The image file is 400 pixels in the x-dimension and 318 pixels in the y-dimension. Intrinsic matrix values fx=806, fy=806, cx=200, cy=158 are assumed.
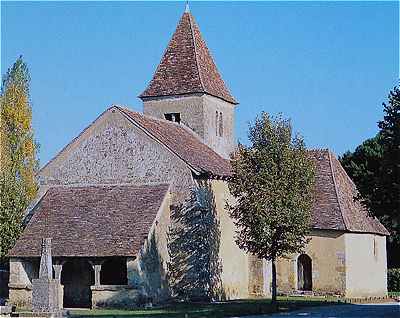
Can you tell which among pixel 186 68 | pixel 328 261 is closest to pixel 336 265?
pixel 328 261

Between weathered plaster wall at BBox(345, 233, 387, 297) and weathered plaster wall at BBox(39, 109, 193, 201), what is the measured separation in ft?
37.6

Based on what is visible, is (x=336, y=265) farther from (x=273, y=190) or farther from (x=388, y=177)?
(x=388, y=177)

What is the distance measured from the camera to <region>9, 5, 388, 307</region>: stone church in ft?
128

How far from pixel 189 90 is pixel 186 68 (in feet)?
Answer: 5.52

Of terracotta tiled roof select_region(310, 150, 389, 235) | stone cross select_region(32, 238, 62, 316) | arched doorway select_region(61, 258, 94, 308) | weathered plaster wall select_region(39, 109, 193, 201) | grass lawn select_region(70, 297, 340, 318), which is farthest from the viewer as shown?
terracotta tiled roof select_region(310, 150, 389, 235)

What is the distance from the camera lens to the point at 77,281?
41656 millimetres

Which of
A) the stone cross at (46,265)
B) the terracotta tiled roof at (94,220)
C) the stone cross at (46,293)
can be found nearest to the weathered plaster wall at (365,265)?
the terracotta tiled roof at (94,220)

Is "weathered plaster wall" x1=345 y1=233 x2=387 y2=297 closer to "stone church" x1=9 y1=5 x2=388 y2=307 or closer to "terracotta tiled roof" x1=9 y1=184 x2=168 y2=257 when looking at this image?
"stone church" x1=9 y1=5 x2=388 y2=307

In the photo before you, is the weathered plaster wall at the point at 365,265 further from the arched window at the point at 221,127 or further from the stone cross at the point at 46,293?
the stone cross at the point at 46,293

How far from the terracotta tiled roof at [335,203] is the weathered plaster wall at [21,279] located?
1590cm

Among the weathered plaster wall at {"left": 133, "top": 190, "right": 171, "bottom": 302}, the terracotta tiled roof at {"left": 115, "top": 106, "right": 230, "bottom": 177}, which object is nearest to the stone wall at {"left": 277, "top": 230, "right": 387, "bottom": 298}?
the terracotta tiled roof at {"left": 115, "top": 106, "right": 230, "bottom": 177}

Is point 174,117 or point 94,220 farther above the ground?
point 174,117

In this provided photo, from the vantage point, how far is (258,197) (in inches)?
1435

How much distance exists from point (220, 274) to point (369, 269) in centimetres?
1063
